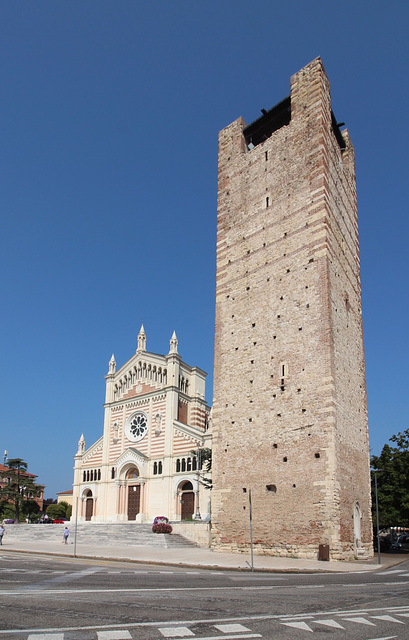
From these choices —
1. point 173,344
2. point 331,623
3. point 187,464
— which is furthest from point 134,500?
point 331,623

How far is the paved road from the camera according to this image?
19.1 ft

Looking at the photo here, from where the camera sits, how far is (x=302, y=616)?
7.24 m

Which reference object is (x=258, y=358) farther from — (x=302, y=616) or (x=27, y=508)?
(x=27, y=508)

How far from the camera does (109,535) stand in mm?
31750

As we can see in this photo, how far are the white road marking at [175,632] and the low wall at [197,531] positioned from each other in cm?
2270

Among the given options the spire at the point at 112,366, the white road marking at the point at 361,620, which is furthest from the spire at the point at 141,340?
the white road marking at the point at 361,620

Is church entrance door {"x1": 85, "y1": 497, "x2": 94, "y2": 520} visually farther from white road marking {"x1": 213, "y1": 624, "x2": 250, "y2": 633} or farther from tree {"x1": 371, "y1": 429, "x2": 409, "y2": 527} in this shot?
white road marking {"x1": 213, "y1": 624, "x2": 250, "y2": 633}

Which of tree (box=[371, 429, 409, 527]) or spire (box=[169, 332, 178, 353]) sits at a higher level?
spire (box=[169, 332, 178, 353])

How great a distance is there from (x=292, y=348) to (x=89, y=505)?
36.1 m

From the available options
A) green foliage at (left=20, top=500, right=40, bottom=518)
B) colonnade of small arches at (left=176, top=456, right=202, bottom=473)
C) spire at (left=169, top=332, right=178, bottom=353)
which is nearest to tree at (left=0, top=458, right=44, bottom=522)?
green foliage at (left=20, top=500, right=40, bottom=518)

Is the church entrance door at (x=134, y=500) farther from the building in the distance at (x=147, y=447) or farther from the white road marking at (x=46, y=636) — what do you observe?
the white road marking at (x=46, y=636)

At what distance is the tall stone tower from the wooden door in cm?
1905

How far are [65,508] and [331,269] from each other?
62958mm

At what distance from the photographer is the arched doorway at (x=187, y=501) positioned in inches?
1674
